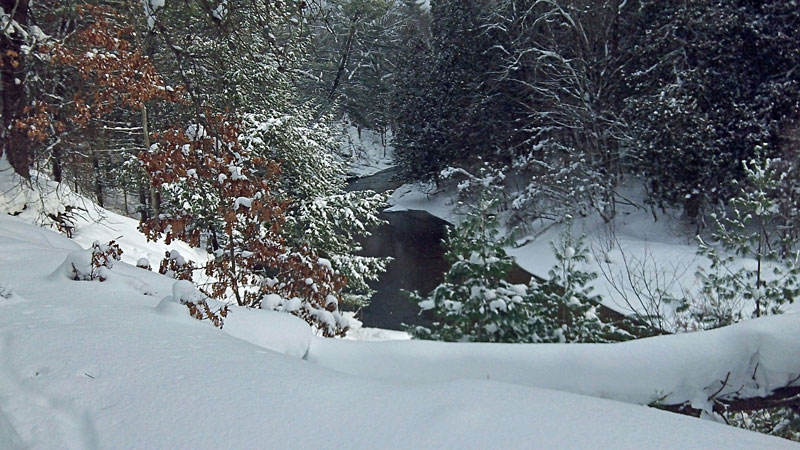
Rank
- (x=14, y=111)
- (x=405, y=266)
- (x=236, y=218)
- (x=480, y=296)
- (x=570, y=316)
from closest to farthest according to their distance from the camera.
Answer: (x=480, y=296), (x=570, y=316), (x=236, y=218), (x=14, y=111), (x=405, y=266)

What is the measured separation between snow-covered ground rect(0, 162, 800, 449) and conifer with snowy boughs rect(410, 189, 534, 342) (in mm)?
1428

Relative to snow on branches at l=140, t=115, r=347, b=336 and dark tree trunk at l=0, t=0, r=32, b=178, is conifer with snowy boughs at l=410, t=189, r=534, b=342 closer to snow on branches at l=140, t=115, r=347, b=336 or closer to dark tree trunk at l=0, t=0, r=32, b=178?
snow on branches at l=140, t=115, r=347, b=336

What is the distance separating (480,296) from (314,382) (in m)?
2.58

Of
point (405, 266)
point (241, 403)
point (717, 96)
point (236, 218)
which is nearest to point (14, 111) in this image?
point (236, 218)

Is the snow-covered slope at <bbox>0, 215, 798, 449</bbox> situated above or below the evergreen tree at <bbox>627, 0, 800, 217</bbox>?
below

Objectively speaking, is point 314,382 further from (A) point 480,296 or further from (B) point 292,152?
(B) point 292,152

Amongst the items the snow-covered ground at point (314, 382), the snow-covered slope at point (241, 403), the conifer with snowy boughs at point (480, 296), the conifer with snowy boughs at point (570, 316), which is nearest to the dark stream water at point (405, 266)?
the conifer with snowy boughs at point (480, 296)

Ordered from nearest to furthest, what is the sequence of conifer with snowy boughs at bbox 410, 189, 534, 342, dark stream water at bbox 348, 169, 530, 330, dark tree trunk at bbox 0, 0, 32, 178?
1. conifer with snowy boughs at bbox 410, 189, 534, 342
2. dark tree trunk at bbox 0, 0, 32, 178
3. dark stream water at bbox 348, 169, 530, 330

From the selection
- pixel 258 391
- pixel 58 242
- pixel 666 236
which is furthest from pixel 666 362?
pixel 666 236

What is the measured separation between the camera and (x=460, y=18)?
21.7 metres

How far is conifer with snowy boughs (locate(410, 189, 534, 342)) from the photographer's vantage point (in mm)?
4367

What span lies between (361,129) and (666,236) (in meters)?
30.0

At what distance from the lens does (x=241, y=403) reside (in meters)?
1.84

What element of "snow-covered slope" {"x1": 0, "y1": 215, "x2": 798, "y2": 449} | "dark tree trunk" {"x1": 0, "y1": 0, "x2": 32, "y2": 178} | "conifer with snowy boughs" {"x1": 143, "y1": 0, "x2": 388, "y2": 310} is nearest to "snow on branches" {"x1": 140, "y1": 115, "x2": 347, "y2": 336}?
"snow-covered slope" {"x1": 0, "y1": 215, "x2": 798, "y2": 449}
